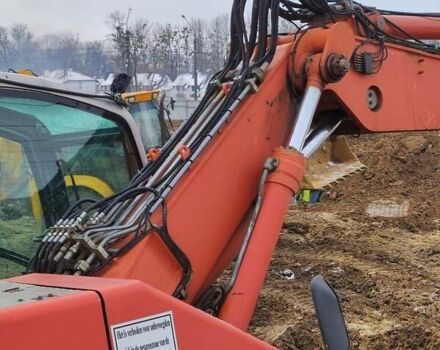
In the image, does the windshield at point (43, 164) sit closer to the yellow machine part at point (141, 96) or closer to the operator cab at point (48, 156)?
the operator cab at point (48, 156)

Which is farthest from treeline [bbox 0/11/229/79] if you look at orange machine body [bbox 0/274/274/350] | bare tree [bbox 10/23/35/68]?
orange machine body [bbox 0/274/274/350]

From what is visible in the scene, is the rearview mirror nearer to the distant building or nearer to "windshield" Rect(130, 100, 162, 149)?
the distant building

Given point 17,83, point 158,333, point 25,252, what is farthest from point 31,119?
point 158,333

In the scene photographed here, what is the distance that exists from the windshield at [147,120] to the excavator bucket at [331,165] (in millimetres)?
6076

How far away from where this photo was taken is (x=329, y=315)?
2.18 m

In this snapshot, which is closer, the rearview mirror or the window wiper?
the rearview mirror

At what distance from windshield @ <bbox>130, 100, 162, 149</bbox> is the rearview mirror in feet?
28.4

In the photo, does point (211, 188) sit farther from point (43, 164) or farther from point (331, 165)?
point (331, 165)

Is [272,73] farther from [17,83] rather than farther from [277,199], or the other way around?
[17,83]

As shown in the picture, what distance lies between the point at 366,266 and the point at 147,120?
5370 mm

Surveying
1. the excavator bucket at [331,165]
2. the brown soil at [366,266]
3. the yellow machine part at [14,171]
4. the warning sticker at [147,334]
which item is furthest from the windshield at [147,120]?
the warning sticker at [147,334]

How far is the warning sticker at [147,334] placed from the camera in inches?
74.4

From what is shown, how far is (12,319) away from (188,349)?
2.01ft

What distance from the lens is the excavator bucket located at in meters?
4.51
